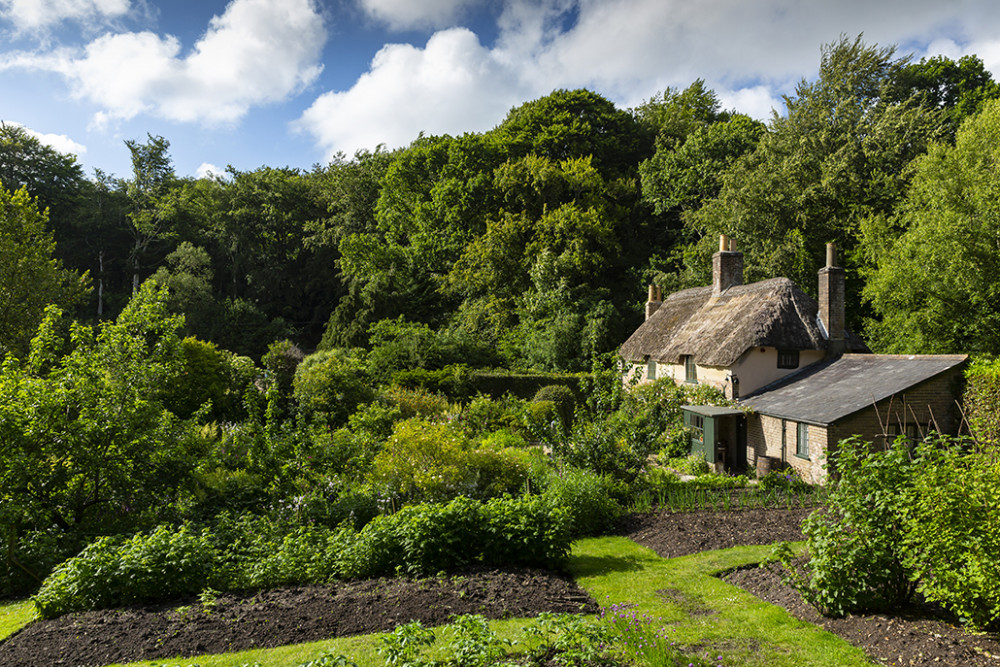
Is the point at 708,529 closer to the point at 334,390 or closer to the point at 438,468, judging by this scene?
the point at 438,468

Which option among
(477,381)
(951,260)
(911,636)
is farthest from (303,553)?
(951,260)

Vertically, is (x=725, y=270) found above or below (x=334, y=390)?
above

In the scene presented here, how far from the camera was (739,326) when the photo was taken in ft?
65.3

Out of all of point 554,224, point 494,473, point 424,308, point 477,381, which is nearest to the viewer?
point 494,473

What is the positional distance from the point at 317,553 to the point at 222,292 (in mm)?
39748

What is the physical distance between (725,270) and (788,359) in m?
5.76

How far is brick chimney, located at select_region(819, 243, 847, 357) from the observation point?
62.2 feet

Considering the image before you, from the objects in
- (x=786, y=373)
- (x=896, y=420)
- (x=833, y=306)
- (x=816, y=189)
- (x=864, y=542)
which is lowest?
(x=864, y=542)

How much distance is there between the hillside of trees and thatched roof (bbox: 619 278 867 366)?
4389 mm

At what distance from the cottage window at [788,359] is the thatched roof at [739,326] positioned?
1.02ft

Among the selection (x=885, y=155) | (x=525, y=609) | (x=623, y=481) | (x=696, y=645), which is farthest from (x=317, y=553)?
(x=885, y=155)

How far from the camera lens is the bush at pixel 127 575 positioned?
6.83 meters

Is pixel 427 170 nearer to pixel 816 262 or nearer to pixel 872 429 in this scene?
pixel 816 262

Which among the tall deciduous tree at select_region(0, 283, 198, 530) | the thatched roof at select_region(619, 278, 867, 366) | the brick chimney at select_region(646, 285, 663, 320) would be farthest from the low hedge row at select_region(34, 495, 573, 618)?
the brick chimney at select_region(646, 285, 663, 320)
